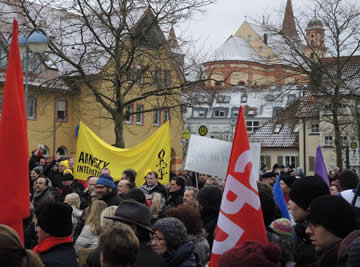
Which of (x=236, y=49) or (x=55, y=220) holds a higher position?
(x=236, y=49)

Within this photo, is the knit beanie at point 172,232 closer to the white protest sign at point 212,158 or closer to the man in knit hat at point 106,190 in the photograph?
the man in knit hat at point 106,190

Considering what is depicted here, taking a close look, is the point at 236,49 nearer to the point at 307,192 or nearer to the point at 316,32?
the point at 316,32

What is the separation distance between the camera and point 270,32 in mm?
26328

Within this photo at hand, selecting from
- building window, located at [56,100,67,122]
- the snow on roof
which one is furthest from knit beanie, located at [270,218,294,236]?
the snow on roof

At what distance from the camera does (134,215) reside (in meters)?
4.51

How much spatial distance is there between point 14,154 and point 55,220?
2.38ft

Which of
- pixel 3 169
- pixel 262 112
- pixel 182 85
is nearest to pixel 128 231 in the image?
pixel 3 169

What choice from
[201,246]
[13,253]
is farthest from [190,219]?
[13,253]

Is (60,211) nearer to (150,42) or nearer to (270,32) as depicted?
(150,42)

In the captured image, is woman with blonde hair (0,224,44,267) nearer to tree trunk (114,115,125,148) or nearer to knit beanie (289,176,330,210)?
knit beanie (289,176,330,210)

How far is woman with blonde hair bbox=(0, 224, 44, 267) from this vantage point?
2.94 meters

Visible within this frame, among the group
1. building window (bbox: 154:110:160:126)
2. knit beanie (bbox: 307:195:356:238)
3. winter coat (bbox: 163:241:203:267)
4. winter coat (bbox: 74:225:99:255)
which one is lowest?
A: winter coat (bbox: 74:225:99:255)

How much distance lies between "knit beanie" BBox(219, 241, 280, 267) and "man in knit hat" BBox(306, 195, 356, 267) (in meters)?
0.52

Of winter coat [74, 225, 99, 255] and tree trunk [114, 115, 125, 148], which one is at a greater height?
tree trunk [114, 115, 125, 148]
